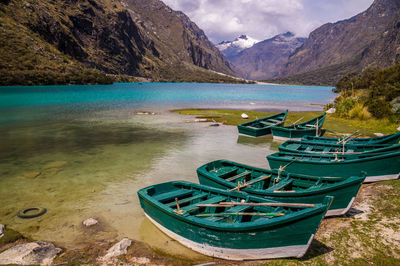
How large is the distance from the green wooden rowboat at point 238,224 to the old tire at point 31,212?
15.1 feet

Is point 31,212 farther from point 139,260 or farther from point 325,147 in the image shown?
point 325,147

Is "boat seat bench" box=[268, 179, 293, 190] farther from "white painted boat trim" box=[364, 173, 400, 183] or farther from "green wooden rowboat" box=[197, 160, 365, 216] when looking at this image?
"white painted boat trim" box=[364, 173, 400, 183]

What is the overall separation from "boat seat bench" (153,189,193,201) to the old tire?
5109mm

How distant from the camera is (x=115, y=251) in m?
8.18

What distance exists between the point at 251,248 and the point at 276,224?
3.66 ft

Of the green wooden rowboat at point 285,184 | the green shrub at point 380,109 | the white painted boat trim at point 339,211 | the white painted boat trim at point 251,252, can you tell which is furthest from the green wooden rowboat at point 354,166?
the green shrub at point 380,109

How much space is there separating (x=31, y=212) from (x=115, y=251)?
201 inches

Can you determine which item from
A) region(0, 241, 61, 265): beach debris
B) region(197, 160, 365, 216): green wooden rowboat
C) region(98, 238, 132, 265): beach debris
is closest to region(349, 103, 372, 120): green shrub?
region(197, 160, 365, 216): green wooden rowboat

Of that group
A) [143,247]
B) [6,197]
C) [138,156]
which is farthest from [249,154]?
[6,197]

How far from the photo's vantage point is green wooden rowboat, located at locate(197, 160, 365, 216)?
9000 millimetres

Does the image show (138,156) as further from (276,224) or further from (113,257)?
Result: (276,224)

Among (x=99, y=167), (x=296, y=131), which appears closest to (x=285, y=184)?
(x=99, y=167)

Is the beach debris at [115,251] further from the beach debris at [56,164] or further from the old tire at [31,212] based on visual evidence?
the beach debris at [56,164]

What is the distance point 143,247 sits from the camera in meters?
8.65
